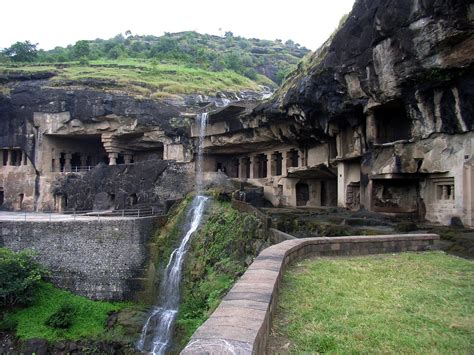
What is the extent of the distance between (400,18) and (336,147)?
8417 millimetres

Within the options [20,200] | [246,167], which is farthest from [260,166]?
[20,200]

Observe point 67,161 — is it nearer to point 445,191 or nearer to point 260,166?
point 260,166

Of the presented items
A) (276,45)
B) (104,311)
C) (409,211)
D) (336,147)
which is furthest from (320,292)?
(276,45)

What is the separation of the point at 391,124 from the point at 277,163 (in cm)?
1177

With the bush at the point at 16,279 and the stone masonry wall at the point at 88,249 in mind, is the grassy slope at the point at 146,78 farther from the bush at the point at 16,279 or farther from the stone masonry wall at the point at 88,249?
the bush at the point at 16,279

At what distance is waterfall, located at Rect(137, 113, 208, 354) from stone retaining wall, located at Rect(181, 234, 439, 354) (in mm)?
9172


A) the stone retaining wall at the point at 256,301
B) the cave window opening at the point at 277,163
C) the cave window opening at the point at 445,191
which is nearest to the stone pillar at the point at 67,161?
the cave window opening at the point at 277,163

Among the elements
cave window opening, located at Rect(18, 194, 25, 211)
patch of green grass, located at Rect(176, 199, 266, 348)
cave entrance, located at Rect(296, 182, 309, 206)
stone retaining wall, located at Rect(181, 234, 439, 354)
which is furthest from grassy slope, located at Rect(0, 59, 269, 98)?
stone retaining wall, located at Rect(181, 234, 439, 354)

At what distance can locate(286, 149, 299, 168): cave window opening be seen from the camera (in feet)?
84.9

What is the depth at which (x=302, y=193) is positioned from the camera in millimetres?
25844

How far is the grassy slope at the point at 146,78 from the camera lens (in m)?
31.1

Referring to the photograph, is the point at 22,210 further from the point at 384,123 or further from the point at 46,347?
the point at 384,123

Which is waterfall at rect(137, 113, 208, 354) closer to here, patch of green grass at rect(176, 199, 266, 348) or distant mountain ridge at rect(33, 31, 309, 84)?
patch of green grass at rect(176, 199, 266, 348)

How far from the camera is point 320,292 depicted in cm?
534
